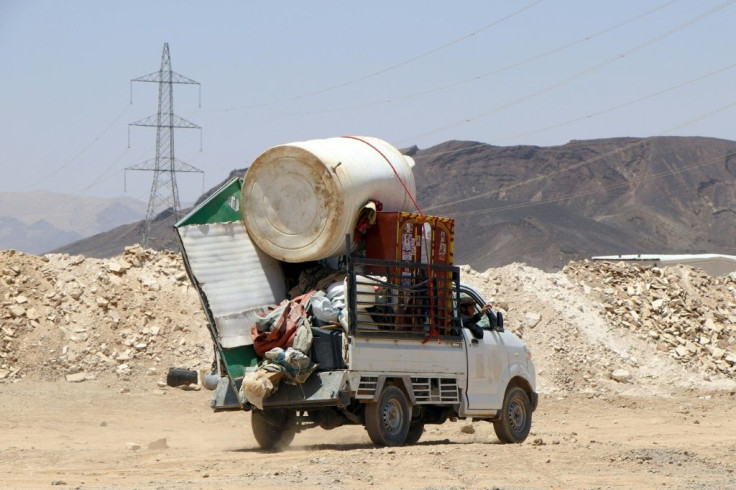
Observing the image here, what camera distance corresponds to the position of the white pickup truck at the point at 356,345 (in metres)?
13.7

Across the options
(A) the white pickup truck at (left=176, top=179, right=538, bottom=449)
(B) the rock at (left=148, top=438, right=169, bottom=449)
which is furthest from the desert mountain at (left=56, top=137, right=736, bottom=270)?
(B) the rock at (left=148, top=438, right=169, bottom=449)

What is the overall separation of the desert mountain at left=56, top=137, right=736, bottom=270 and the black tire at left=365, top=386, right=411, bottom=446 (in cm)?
8373

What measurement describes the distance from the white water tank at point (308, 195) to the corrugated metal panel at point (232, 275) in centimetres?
23

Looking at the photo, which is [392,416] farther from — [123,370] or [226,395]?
[123,370]

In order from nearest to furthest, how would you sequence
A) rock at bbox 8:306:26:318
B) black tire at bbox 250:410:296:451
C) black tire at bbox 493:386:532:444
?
black tire at bbox 250:410:296:451 → black tire at bbox 493:386:532:444 → rock at bbox 8:306:26:318

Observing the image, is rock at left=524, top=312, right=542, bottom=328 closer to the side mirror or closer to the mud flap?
the side mirror

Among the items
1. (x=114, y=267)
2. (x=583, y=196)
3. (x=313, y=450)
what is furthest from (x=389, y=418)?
(x=583, y=196)

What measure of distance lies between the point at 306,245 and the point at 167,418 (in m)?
8.47

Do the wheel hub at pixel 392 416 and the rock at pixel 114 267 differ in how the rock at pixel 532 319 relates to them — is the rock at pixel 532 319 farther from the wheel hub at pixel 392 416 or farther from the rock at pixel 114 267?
the wheel hub at pixel 392 416

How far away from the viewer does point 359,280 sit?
46.2 feet

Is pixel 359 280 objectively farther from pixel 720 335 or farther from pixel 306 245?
pixel 720 335

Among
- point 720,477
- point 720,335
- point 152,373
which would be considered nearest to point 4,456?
point 720,477

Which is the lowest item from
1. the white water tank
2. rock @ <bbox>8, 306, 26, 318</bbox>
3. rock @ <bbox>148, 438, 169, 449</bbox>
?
rock @ <bbox>148, 438, 169, 449</bbox>

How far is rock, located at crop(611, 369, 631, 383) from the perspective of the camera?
27.6 meters
